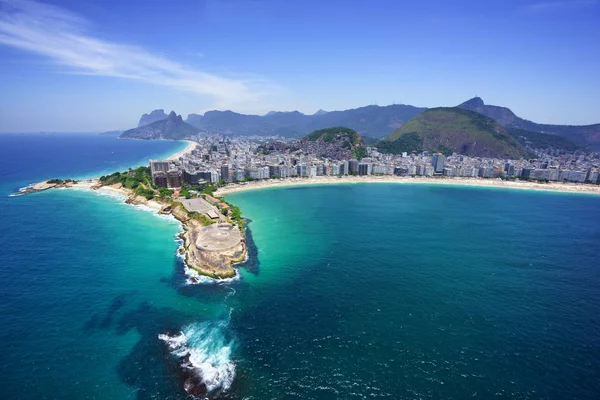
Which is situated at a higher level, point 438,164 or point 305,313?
point 438,164

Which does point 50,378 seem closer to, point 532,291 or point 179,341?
point 179,341

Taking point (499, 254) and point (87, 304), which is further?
point (499, 254)

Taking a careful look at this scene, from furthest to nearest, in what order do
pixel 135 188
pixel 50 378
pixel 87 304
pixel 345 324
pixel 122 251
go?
pixel 135 188
pixel 122 251
pixel 87 304
pixel 345 324
pixel 50 378

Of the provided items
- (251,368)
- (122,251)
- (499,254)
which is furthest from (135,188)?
(499,254)

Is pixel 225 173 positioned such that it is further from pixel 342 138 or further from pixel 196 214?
pixel 342 138

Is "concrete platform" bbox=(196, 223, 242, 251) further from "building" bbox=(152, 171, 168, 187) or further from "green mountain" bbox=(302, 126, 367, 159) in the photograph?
"green mountain" bbox=(302, 126, 367, 159)

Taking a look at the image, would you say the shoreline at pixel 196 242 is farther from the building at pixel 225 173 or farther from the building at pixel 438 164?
the building at pixel 438 164

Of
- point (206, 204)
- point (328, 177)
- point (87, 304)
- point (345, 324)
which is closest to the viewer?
point (345, 324)

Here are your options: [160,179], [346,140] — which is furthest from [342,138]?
[160,179]
